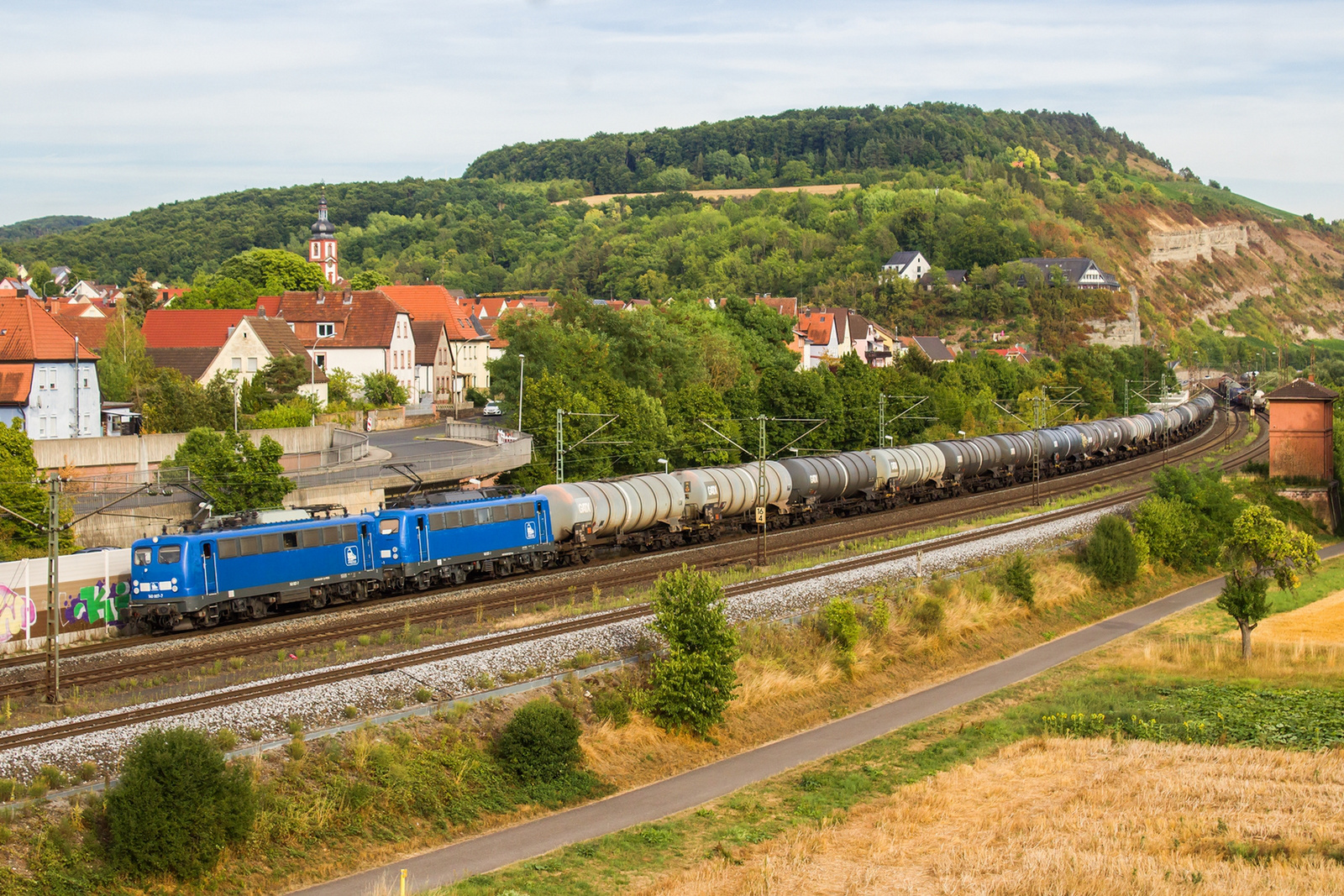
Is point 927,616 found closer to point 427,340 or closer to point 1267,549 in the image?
point 1267,549

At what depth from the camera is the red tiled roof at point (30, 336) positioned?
5959 centimetres

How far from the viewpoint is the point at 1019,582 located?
48.1 m

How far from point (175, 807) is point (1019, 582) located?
35.6m

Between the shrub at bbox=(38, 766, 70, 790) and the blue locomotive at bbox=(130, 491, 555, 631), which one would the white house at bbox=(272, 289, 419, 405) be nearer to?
the blue locomotive at bbox=(130, 491, 555, 631)

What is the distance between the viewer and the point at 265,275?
124875mm

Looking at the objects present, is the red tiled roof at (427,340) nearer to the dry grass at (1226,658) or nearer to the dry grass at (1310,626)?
the dry grass at (1226,658)

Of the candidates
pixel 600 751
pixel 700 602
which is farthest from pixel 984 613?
pixel 600 751

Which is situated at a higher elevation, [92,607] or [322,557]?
[322,557]

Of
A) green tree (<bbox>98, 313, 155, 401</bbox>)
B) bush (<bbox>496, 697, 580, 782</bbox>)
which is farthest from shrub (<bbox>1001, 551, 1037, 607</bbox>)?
green tree (<bbox>98, 313, 155, 401</bbox>)

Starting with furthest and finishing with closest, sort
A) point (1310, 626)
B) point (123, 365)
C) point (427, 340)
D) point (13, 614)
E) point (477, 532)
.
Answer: point (427, 340) → point (123, 365) → point (1310, 626) → point (477, 532) → point (13, 614)

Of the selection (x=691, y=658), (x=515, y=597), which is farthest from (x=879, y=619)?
(x=515, y=597)

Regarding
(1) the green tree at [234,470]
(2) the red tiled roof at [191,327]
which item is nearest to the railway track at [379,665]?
(1) the green tree at [234,470]

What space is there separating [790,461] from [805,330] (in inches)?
3635

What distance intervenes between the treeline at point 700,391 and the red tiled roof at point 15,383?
82.6 ft
